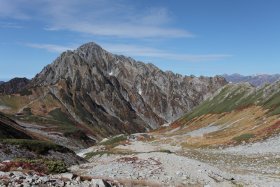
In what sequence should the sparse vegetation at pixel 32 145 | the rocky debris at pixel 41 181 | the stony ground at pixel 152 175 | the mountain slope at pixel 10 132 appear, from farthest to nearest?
the mountain slope at pixel 10 132
the sparse vegetation at pixel 32 145
the stony ground at pixel 152 175
the rocky debris at pixel 41 181

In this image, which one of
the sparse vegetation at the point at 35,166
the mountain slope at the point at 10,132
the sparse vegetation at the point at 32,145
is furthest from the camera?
the mountain slope at the point at 10,132

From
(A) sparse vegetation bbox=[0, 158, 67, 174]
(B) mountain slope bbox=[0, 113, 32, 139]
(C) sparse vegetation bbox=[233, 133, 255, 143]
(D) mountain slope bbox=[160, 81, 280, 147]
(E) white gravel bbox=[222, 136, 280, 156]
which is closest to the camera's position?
(A) sparse vegetation bbox=[0, 158, 67, 174]

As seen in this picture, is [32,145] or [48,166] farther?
[32,145]

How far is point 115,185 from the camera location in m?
31.9

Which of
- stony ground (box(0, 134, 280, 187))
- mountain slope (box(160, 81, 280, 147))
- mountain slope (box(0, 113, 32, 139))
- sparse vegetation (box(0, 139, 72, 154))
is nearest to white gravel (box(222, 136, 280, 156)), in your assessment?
stony ground (box(0, 134, 280, 187))

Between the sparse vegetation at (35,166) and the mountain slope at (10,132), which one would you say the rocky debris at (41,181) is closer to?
the sparse vegetation at (35,166)

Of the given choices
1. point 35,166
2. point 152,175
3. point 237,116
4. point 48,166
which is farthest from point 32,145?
point 237,116

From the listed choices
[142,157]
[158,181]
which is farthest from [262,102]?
[158,181]

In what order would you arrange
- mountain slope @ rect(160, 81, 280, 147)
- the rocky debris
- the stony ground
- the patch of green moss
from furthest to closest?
1. mountain slope @ rect(160, 81, 280, 147)
2. the patch of green moss
3. the stony ground
4. the rocky debris

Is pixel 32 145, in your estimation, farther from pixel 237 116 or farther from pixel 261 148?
pixel 237 116

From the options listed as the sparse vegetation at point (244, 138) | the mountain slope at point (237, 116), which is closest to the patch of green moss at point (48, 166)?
the sparse vegetation at point (244, 138)

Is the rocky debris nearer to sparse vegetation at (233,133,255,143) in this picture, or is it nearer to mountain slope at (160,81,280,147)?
sparse vegetation at (233,133,255,143)

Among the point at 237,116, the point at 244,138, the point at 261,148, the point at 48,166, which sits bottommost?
the point at 261,148

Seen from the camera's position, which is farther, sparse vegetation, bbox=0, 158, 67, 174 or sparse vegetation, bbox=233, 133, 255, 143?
sparse vegetation, bbox=233, 133, 255, 143
